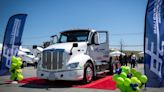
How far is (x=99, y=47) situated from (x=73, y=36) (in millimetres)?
1538

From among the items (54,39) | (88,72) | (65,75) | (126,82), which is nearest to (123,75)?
(126,82)

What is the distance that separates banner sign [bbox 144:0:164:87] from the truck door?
4.67 m

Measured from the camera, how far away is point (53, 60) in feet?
39.9

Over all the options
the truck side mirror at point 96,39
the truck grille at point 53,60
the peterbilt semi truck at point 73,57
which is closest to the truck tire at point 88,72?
the peterbilt semi truck at point 73,57

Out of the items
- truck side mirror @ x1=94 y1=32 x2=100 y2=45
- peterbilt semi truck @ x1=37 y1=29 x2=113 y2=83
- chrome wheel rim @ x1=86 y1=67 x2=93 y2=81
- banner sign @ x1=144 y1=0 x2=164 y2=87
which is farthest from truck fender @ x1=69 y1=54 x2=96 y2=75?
banner sign @ x1=144 y1=0 x2=164 y2=87

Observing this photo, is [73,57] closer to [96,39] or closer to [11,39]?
[96,39]

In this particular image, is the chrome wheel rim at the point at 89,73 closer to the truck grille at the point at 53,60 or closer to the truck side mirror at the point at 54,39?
the truck grille at the point at 53,60

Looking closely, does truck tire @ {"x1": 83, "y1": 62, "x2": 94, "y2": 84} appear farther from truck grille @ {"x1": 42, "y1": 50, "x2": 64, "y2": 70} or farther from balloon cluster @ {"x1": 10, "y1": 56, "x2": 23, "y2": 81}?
balloon cluster @ {"x1": 10, "y1": 56, "x2": 23, "y2": 81}

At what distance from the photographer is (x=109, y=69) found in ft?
53.7

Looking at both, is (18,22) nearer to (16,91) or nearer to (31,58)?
(16,91)

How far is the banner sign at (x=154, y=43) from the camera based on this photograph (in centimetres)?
902

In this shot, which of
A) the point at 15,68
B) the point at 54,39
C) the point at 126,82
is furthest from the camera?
the point at 54,39

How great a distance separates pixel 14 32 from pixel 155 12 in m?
7.89

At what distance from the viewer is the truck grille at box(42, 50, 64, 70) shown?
39.5ft
